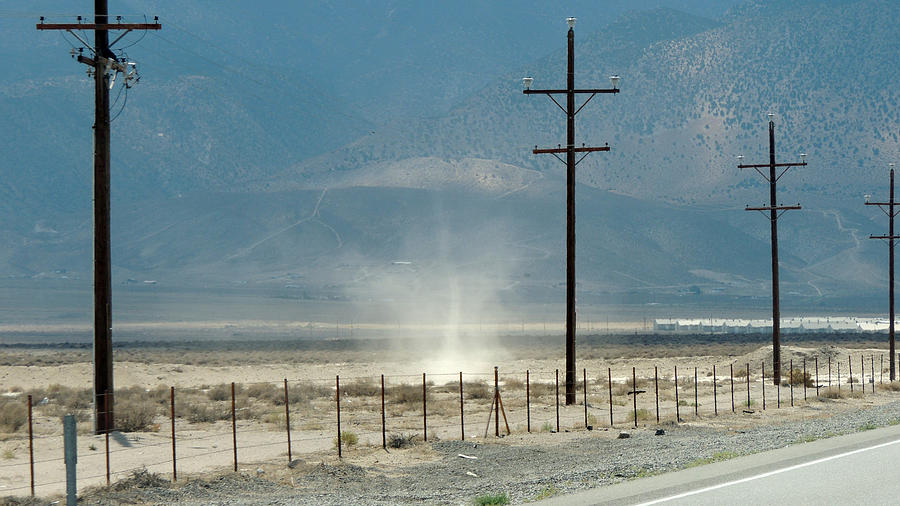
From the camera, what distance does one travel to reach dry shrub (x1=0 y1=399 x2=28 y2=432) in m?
27.2

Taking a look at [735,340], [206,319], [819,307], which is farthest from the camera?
[819,307]

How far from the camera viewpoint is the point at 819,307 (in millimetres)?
152625

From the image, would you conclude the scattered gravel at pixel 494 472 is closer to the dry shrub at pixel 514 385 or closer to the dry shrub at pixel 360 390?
the dry shrub at pixel 360 390

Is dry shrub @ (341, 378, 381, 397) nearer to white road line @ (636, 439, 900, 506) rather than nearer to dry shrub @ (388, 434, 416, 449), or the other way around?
dry shrub @ (388, 434, 416, 449)

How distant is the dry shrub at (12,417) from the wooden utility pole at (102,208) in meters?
3.38

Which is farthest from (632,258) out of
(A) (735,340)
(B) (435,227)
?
(A) (735,340)

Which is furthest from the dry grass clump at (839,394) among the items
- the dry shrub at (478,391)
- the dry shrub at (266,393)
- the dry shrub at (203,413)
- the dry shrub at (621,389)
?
the dry shrub at (203,413)

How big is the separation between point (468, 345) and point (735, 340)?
2138 cm

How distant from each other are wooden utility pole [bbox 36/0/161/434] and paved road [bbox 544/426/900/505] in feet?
43.8

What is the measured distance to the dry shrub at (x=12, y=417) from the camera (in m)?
27.2

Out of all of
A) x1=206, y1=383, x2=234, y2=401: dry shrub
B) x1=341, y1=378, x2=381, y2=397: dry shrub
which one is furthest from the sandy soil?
x1=206, y1=383, x2=234, y2=401: dry shrub

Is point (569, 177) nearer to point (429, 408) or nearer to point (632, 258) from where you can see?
point (429, 408)

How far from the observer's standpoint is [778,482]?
51.4 feet

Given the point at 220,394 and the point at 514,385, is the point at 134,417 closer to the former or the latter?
the point at 220,394
